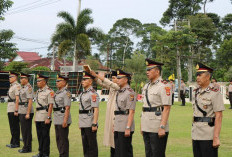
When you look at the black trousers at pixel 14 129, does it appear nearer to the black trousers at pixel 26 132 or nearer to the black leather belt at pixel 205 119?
the black trousers at pixel 26 132

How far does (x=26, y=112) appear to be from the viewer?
8867mm

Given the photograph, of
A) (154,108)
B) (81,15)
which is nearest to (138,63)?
(81,15)

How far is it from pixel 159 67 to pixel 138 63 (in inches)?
1637

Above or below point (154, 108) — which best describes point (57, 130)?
below

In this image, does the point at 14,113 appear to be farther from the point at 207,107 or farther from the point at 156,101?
the point at 207,107

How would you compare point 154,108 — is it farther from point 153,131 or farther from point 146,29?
point 146,29

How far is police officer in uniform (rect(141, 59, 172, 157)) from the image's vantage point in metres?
5.46

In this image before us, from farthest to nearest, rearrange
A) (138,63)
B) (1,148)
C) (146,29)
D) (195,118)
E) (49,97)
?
(146,29) → (138,63) → (1,148) → (49,97) → (195,118)

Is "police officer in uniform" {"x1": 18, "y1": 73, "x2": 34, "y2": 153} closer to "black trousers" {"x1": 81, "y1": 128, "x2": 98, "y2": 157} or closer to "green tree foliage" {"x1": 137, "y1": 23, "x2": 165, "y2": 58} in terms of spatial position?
"black trousers" {"x1": 81, "y1": 128, "x2": 98, "y2": 157}

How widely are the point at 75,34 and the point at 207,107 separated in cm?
2603

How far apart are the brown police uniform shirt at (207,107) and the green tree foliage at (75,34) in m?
25.1

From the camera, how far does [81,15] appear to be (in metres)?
30.7

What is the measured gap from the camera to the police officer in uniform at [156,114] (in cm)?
546

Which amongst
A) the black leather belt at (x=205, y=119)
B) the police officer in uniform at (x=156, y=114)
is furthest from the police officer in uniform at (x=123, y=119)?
the black leather belt at (x=205, y=119)
